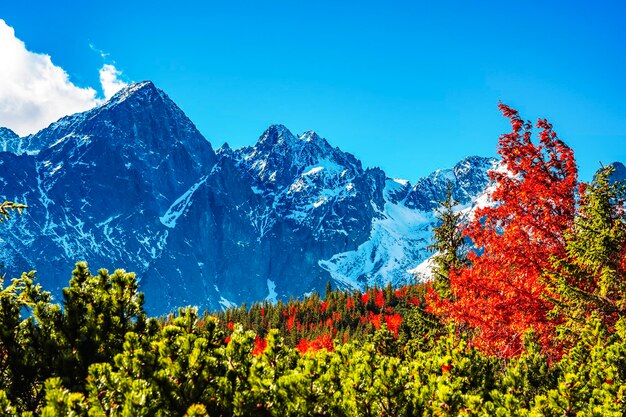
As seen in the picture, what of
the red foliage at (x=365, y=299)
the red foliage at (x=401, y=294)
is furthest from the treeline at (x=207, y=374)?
the red foliage at (x=365, y=299)

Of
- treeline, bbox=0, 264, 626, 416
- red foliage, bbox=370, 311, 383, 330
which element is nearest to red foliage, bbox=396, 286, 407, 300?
red foliage, bbox=370, 311, 383, 330

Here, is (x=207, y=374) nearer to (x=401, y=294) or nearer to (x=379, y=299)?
(x=379, y=299)

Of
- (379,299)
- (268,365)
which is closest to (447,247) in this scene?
(268,365)

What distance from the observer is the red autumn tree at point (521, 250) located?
12.4 meters

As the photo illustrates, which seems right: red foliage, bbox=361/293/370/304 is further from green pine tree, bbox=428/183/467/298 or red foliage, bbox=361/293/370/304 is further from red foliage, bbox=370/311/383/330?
green pine tree, bbox=428/183/467/298

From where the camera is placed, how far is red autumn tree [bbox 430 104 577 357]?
12.4 m

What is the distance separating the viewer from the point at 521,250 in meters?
Result: 12.7

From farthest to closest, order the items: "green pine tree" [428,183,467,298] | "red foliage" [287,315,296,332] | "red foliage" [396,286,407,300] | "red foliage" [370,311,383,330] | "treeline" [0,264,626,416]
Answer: "red foliage" [396,286,407,300], "red foliage" [287,315,296,332], "red foliage" [370,311,383,330], "green pine tree" [428,183,467,298], "treeline" [0,264,626,416]

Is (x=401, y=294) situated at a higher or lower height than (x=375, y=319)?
higher

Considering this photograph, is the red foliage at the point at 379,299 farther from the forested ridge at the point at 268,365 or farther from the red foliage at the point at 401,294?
the forested ridge at the point at 268,365

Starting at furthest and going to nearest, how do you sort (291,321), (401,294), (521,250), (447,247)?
(401,294) < (291,321) < (447,247) < (521,250)

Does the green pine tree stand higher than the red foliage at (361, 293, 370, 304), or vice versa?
the red foliage at (361, 293, 370, 304)

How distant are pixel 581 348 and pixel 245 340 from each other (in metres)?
6.78

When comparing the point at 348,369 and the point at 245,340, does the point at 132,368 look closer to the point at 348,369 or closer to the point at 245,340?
the point at 245,340
